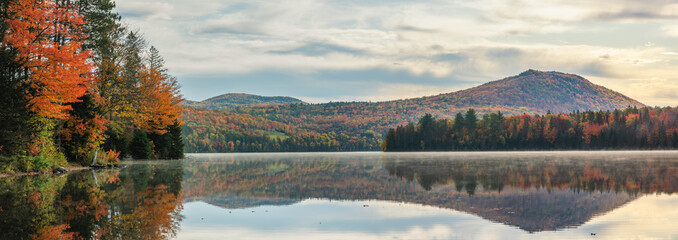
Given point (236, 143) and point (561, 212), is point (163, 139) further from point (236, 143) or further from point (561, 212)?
point (236, 143)

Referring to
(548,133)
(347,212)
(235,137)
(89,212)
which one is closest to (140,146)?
(89,212)

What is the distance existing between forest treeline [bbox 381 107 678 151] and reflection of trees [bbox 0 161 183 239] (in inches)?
5331

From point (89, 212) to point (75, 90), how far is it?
21.6 m

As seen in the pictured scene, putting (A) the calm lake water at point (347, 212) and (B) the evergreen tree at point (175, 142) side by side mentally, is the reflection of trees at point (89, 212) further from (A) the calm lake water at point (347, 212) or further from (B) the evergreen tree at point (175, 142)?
(B) the evergreen tree at point (175, 142)

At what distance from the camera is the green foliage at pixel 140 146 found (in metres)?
59.5

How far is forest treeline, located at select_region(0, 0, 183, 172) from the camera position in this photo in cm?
2909

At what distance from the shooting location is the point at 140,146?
59.7m

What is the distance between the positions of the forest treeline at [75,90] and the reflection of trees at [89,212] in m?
11.1

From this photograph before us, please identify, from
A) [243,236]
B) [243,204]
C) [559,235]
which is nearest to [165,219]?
[243,236]

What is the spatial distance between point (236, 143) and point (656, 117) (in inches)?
4655

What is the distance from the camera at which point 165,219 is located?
12.2 m

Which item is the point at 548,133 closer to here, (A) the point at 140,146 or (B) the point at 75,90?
(A) the point at 140,146

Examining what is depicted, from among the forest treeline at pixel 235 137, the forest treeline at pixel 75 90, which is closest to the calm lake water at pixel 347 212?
the forest treeline at pixel 75 90

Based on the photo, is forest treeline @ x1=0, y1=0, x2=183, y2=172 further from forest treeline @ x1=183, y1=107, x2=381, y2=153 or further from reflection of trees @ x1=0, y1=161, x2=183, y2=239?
forest treeline @ x1=183, y1=107, x2=381, y2=153
